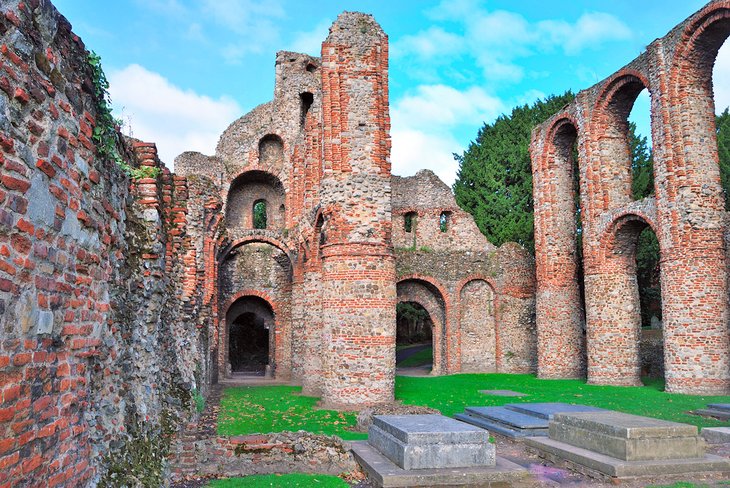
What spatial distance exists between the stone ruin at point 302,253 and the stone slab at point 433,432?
2.61 m

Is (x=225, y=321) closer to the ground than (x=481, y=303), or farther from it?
closer to the ground

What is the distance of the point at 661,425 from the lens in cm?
744

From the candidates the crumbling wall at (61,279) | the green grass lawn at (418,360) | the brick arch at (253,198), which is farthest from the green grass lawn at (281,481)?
the green grass lawn at (418,360)

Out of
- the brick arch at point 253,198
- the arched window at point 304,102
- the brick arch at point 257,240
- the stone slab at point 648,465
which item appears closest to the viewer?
the stone slab at point 648,465

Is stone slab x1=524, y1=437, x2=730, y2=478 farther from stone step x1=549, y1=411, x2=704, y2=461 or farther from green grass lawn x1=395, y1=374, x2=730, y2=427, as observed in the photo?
green grass lawn x1=395, y1=374, x2=730, y2=427

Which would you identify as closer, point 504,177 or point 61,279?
point 61,279

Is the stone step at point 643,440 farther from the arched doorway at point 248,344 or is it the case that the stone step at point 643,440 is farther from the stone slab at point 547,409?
the arched doorway at point 248,344

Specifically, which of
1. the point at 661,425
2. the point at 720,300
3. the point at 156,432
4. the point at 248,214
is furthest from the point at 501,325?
the point at 156,432

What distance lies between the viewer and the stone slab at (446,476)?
261 inches

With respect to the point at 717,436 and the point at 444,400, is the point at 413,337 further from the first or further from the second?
the point at 717,436

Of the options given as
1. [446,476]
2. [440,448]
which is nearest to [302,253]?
[440,448]

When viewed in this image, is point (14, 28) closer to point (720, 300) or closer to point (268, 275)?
point (720, 300)

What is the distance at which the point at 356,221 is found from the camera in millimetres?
13586

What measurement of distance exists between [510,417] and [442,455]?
368 cm
